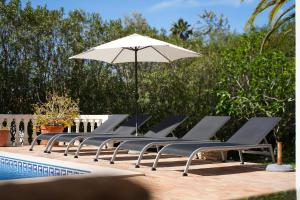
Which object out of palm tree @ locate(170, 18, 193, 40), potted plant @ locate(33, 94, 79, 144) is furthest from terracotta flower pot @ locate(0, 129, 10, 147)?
palm tree @ locate(170, 18, 193, 40)

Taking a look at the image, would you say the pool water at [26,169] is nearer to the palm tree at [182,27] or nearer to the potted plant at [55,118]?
the potted plant at [55,118]

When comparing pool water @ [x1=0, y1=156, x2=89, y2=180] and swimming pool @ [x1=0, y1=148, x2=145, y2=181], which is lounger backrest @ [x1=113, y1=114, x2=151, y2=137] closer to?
swimming pool @ [x1=0, y1=148, x2=145, y2=181]

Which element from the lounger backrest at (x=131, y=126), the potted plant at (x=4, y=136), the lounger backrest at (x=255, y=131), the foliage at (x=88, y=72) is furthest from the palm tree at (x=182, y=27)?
the lounger backrest at (x=255, y=131)

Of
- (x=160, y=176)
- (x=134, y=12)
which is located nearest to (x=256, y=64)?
(x=160, y=176)

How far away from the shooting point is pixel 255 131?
26.2ft

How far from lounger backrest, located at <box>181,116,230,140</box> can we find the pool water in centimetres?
243

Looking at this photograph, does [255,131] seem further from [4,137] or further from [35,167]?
[4,137]

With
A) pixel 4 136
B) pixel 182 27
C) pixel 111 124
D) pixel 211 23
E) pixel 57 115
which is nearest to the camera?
pixel 111 124

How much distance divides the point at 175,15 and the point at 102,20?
41284 mm

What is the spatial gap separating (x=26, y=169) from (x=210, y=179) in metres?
3.65

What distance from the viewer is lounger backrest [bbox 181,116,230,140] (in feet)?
28.2

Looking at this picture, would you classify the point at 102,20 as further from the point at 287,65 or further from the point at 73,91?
the point at 287,65

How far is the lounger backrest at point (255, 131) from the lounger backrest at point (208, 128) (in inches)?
19.9

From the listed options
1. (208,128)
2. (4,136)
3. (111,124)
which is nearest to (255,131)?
(208,128)
